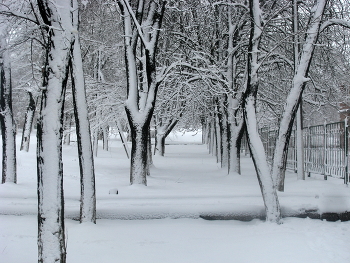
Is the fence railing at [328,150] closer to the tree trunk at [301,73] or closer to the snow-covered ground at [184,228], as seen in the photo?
the snow-covered ground at [184,228]

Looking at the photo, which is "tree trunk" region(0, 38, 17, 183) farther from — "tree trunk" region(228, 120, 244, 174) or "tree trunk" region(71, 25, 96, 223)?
"tree trunk" region(228, 120, 244, 174)

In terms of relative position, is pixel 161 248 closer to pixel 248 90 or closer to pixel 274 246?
pixel 274 246

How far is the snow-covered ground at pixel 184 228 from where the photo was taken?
6242mm

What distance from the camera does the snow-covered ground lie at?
20.5ft

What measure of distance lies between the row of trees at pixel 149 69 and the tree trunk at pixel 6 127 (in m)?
0.03

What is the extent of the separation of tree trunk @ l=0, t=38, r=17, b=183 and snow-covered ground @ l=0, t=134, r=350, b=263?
51cm

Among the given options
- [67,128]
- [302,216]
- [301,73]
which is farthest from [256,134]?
[67,128]

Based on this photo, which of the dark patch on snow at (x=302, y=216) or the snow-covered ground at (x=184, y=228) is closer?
the snow-covered ground at (x=184, y=228)

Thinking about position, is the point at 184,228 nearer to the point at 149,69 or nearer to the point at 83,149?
the point at 83,149

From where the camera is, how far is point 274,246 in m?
6.56

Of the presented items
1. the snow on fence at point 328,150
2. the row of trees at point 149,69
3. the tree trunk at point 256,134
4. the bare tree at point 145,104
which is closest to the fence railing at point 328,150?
the snow on fence at point 328,150

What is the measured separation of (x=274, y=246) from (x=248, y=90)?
10.8 ft

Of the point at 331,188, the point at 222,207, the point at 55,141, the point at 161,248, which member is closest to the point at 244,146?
the point at 331,188

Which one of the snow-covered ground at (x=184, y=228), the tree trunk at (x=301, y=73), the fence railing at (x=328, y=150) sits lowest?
the snow-covered ground at (x=184, y=228)
